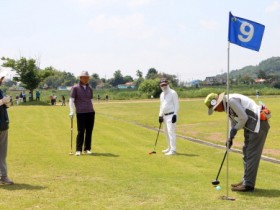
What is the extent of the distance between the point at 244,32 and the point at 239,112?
4.71 feet

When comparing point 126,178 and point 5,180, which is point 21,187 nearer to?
point 5,180

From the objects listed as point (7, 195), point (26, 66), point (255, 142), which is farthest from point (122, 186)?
point (26, 66)

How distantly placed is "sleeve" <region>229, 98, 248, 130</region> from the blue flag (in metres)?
1.04

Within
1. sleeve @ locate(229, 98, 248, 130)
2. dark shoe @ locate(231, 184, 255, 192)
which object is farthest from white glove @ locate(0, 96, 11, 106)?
dark shoe @ locate(231, 184, 255, 192)

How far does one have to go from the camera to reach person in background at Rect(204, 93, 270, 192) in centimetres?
788

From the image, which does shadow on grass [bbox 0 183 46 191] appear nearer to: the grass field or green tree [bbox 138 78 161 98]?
the grass field

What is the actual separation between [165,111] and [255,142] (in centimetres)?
534

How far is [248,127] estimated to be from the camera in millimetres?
7992

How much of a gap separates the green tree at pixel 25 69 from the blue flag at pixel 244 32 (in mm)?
56782

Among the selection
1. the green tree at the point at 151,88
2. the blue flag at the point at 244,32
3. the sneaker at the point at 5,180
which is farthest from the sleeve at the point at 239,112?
the green tree at the point at 151,88

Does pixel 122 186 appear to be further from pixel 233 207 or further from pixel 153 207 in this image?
pixel 233 207

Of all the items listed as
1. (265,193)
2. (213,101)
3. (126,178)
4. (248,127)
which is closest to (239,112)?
(248,127)

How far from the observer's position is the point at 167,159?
11984 mm

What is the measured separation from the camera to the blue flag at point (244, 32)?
7.69m
